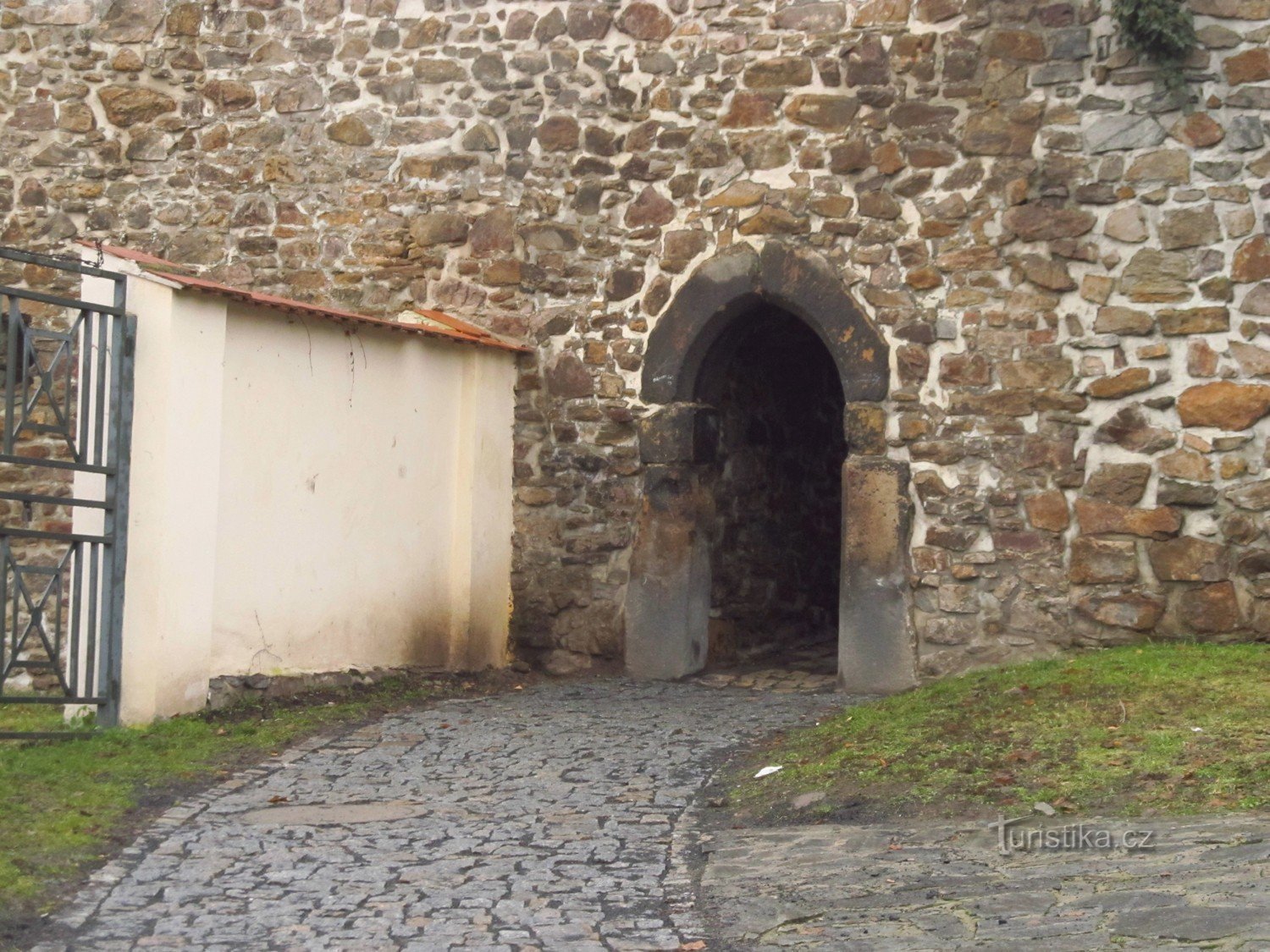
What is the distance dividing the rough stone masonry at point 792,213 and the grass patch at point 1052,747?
35.1 inches

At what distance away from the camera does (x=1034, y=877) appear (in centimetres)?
438

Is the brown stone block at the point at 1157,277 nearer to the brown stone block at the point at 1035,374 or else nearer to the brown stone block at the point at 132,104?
the brown stone block at the point at 1035,374

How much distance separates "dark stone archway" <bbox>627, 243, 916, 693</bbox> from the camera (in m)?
8.22

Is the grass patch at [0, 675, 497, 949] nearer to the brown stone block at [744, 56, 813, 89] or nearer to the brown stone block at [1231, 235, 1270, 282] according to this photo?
the brown stone block at [744, 56, 813, 89]

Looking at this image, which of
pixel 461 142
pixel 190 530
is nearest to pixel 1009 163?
pixel 461 142

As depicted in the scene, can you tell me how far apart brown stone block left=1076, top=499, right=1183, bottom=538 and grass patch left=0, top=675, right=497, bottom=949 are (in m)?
3.39

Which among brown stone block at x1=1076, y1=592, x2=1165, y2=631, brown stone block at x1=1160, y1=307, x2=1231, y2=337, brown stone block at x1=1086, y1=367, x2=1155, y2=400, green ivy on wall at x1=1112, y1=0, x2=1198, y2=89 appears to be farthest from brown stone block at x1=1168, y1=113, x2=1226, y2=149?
brown stone block at x1=1076, y1=592, x2=1165, y2=631

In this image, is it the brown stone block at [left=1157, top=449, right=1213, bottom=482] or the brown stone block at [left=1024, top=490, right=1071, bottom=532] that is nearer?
the brown stone block at [left=1157, top=449, right=1213, bottom=482]

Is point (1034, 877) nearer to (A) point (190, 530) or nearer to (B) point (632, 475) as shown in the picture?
(A) point (190, 530)

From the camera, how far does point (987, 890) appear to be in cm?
433

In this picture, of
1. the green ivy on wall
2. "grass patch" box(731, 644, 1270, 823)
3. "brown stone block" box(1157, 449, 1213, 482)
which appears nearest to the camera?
"grass patch" box(731, 644, 1270, 823)

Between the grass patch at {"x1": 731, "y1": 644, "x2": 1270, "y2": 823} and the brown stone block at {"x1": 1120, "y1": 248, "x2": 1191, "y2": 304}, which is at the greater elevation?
the brown stone block at {"x1": 1120, "y1": 248, "x2": 1191, "y2": 304}

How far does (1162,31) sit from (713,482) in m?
3.37

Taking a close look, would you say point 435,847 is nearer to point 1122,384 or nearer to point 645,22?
point 1122,384
